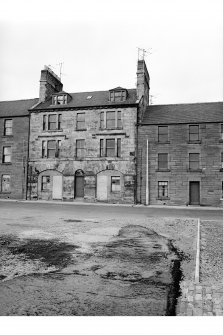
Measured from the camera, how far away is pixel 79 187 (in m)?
27.4

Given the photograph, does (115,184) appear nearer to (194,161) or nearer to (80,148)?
(80,148)

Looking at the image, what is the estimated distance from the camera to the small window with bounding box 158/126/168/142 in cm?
2642

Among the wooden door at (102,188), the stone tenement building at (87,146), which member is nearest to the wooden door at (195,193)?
the stone tenement building at (87,146)

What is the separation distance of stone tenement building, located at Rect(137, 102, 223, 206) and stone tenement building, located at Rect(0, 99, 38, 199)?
12.5 m

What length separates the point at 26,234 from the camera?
9.38 meters

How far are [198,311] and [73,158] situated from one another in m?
24.4

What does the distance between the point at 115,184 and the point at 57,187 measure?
6.14 meters

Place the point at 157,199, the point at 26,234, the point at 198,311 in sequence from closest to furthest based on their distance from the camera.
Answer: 1. the point at 198,311
2. the point at 26,234
3. the point at 157,199

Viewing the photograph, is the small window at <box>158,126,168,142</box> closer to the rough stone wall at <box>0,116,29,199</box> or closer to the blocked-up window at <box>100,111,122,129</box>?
the blocked-up window at <box>100,111,122,129</box>

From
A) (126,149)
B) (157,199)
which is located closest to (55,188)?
(126,149)

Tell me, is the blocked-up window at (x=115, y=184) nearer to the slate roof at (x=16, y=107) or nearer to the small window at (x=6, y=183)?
the small window at (x=6, y=183)

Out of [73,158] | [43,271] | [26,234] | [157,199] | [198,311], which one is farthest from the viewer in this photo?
[73,158]

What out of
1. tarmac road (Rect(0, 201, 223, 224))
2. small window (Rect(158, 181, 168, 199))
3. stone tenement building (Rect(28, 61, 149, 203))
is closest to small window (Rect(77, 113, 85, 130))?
stone tenement building (Rect(28, 61, 149, 203))

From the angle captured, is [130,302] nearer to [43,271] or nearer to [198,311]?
[198,311]
